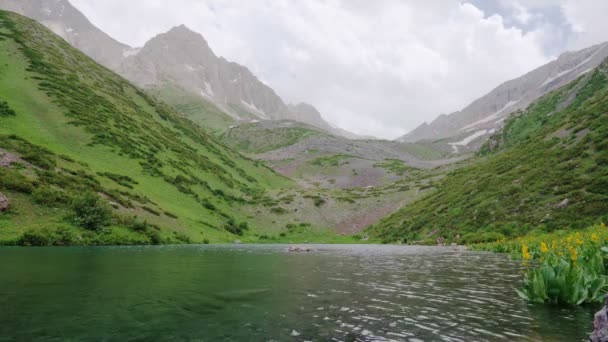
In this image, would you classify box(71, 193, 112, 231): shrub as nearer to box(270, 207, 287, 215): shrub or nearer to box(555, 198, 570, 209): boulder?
box(555, 198, 570, 209): boulder

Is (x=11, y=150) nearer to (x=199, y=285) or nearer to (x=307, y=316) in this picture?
(x=199, y=285)

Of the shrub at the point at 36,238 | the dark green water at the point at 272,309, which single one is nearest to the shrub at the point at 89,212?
the shrub at the point at 36,238

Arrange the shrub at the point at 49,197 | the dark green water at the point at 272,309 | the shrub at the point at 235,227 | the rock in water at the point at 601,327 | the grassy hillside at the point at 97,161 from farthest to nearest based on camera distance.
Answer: the shrub at the point at 235,227, the grassy hillside at the point at 97,161, the shrub at the point at 49,197, the dark green water at the point at 272,309, the rock in water at the point at 601,327

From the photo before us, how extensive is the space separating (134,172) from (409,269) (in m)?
85.2

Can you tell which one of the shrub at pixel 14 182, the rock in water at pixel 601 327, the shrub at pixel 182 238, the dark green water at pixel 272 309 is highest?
the shrub at pixel 14 182

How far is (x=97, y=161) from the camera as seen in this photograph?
88500mm

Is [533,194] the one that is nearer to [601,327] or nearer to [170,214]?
[601,327]

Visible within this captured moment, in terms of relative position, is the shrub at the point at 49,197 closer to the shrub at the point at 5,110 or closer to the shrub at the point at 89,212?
the shrub at the point at 89,212

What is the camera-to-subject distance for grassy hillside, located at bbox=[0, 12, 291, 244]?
53.8 meters

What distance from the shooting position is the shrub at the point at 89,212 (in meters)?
53.7

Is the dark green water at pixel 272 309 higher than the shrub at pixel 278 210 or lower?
lower

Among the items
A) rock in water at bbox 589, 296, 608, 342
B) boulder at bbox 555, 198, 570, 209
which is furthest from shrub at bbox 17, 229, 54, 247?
boulder at bbox 555, 198, 570, 209

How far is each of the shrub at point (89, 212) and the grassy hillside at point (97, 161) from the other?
0.63ft

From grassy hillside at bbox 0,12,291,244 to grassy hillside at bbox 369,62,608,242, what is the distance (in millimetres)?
45295
